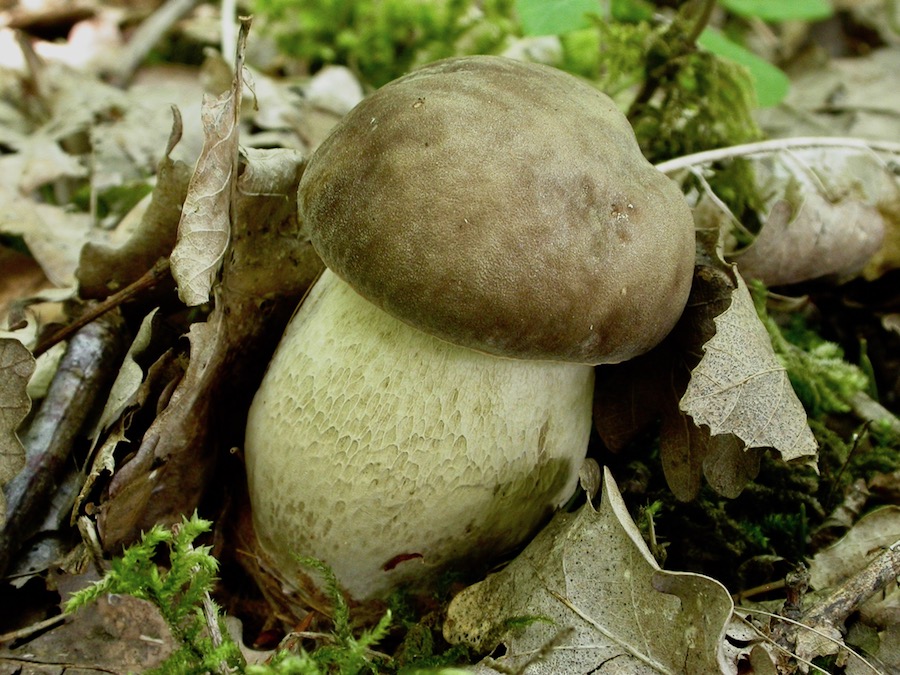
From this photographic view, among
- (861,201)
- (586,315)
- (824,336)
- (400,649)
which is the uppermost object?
(586,315)

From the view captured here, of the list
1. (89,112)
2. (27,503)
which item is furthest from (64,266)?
(89,112)

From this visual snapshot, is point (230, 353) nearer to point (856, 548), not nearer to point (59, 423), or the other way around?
point (59, 423)

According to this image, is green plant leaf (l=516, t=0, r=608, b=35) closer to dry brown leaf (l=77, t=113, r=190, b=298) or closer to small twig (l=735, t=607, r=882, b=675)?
dry brown leaf (l=77, t=113, r=190, b=298)

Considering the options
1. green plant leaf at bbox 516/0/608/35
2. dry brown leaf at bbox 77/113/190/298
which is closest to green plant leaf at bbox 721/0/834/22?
green plant leaf at bbox 516/0/608/35

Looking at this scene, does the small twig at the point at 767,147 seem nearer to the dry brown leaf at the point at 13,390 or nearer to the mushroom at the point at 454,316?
the mushroom at the point at 454,316

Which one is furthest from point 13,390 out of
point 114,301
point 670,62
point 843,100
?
point 843,100

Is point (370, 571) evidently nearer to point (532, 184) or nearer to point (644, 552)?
point (644, 552)
